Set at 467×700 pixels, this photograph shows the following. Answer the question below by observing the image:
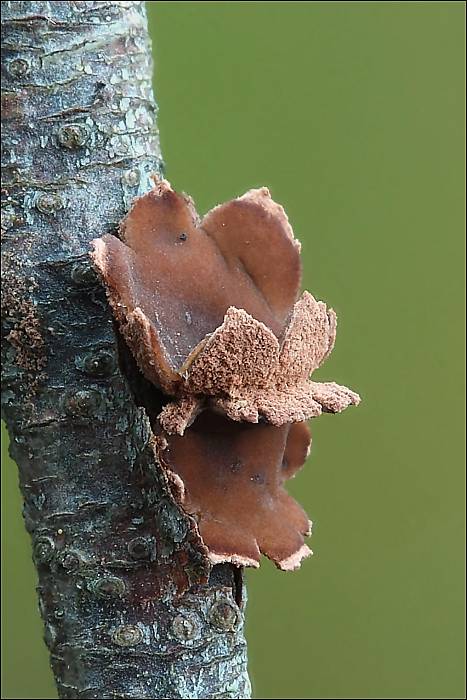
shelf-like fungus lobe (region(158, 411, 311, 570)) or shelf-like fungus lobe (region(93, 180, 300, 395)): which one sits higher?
shelf-like fungus lobe (region(93, 180, 300, 395))

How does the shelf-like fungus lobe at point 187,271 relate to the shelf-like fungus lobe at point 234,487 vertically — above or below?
above

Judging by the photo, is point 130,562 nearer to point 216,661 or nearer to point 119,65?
point 216,661

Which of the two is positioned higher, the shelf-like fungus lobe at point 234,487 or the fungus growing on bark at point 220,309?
the fungus growing on bark at point 220,309
